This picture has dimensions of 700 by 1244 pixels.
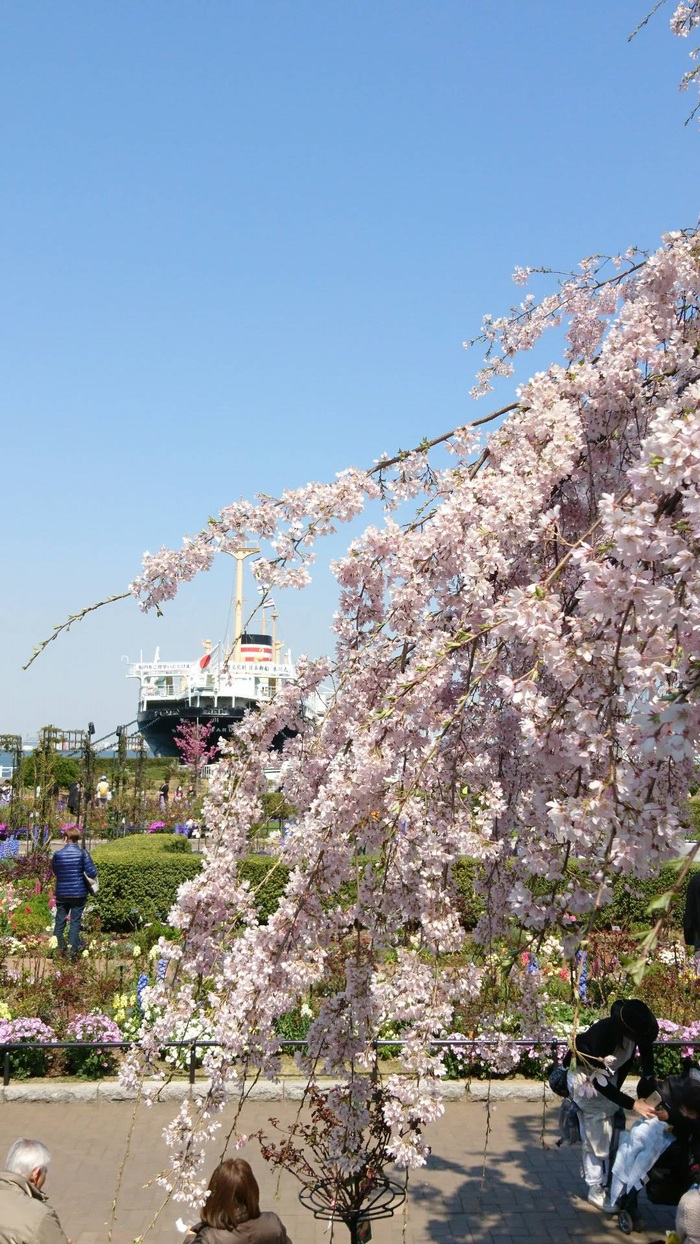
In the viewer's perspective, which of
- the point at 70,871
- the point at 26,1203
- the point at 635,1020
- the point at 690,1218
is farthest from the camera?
the point at 70,871

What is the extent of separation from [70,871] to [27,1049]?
281cm

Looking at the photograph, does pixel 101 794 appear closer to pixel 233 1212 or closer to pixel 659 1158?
pixel 659 1158

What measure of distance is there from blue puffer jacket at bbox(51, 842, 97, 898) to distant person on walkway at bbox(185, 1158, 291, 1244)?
22.4 feet

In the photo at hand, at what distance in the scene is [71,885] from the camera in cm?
1057

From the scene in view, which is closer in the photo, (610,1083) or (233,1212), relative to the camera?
(233,1212)

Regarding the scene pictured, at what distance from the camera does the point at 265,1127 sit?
695 cm

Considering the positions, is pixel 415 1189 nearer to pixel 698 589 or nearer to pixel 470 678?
pixel 470 678

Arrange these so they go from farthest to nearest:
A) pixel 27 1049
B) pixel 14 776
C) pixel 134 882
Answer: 1. pixel 14 776
2. pixel 134 882
3. pixel 27 1049

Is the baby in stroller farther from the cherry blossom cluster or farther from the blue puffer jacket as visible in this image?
the blue puffer jacket

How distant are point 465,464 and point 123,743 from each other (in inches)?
729

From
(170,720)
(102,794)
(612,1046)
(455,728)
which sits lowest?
(612,1046)

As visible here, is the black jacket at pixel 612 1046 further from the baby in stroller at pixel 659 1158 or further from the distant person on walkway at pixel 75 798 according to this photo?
the distant person on walkway at pixel 75 798

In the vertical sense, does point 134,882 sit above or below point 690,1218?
above

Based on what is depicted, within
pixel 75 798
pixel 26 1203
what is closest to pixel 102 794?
pixel 75 798
